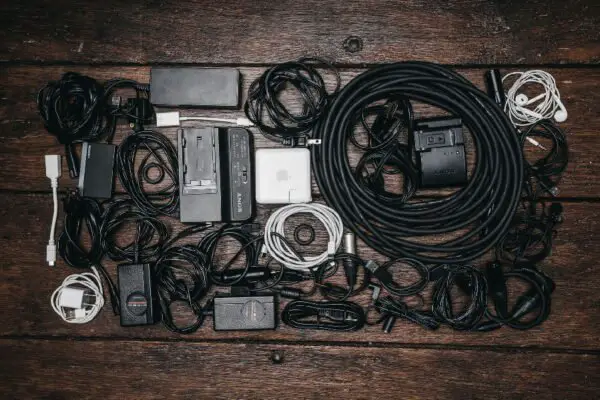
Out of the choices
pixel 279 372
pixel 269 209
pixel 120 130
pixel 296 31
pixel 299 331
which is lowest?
pixel 279 372

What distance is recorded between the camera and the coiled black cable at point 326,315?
4.32 ft

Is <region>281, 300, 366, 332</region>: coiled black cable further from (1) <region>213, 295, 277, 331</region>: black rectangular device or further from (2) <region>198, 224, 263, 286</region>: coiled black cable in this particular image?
(2) <region>198, 224, 263, 286</region>: coiled black cable

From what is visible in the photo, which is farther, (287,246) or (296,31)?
(296,31)

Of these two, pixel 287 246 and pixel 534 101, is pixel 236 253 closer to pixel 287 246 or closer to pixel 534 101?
pixel 287 246

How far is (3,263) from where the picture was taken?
1.42 m

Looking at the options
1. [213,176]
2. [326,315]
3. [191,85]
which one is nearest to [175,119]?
[191,85]

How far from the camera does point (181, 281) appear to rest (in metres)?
1.35

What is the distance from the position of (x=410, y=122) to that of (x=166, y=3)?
779mm

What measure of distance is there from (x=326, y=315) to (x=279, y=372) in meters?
0.22

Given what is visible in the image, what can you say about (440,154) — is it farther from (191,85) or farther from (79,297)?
(79,297)

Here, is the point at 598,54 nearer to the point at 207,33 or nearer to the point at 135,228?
the point at 207,33

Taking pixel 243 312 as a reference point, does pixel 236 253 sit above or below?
above

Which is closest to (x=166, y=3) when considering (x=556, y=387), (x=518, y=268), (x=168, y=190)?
(x=168, y=190)

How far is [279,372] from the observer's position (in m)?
1.38
